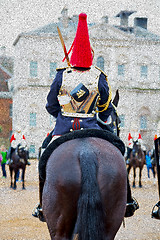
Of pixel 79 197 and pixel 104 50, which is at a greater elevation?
pixel 104 50

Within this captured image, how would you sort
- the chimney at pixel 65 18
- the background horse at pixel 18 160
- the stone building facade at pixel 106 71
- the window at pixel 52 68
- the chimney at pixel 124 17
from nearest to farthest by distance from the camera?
the background horse at pixel 18 160 → the chimney at pixel 65 18 → the stone building facade at pixel 106 71 → the window at pixel 52 68 → the chimney at pixel 124 17

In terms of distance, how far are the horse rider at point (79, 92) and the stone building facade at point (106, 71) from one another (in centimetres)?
2980

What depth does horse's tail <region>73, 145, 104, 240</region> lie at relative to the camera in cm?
312

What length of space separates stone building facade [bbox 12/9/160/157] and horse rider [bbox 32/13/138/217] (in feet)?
97.8

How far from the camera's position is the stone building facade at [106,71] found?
3591cm

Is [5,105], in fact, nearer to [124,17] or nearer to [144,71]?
[144,71]

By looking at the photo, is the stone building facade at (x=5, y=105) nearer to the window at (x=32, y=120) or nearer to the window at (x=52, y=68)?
the window at (x=32, y=120)

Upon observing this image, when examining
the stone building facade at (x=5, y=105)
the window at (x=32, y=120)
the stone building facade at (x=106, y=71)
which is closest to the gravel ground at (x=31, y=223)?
the stone building facade at (x=106, y=71)

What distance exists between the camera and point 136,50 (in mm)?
38250

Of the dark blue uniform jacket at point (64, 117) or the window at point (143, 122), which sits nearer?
the dark blue uniform jacket at point (64, 117)

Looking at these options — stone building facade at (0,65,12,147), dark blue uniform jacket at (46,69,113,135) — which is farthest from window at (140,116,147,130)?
dark blue uniform jacket at (46,69,113,135)

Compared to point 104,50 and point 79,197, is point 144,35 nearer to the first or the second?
point 104,50

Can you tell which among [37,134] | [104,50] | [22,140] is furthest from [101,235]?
[104,50]

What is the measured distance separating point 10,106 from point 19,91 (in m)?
3.46
